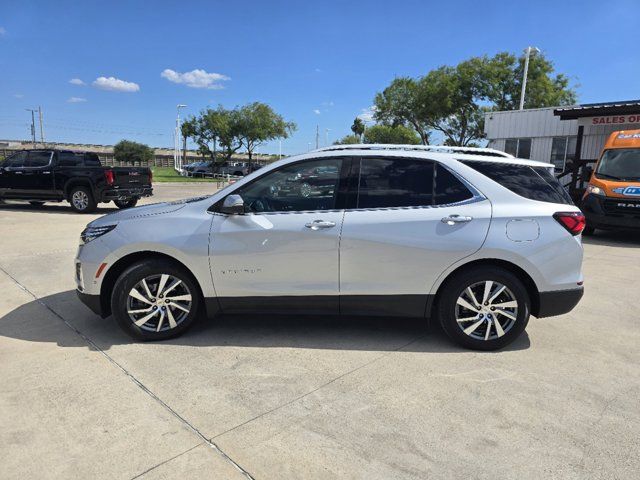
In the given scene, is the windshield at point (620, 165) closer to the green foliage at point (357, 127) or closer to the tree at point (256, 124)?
the tree at point (256, 124)

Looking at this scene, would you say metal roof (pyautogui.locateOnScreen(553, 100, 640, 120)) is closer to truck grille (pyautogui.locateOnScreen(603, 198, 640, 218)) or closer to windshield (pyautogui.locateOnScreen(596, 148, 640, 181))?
windshield (pyautogui.locateOnScreen(596, 148, 640, 181))

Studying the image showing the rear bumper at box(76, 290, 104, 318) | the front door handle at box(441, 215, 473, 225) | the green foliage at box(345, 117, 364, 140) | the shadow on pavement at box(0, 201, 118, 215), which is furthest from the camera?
the green foliage at box(345, 117, 364, 140)

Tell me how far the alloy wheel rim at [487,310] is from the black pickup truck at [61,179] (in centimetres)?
1209

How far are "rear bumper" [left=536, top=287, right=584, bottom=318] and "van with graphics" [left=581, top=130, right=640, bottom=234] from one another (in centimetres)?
707

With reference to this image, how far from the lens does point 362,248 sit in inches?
148

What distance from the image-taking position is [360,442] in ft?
8.76

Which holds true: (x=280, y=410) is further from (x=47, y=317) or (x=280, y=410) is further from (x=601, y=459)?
(x=47, y=317)

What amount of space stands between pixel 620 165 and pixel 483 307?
29.2 feet

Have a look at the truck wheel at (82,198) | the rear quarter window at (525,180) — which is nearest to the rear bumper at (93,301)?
the rear quarter window at (525,180)

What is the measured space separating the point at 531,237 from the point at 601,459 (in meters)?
1.73

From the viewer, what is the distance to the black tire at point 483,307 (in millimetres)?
3777

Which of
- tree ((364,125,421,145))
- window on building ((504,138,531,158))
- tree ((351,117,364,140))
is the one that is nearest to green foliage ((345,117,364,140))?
tree ((351,117,364,140))

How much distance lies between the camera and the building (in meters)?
15.3

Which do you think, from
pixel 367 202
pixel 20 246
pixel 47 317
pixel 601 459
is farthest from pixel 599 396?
pixel 20 246
